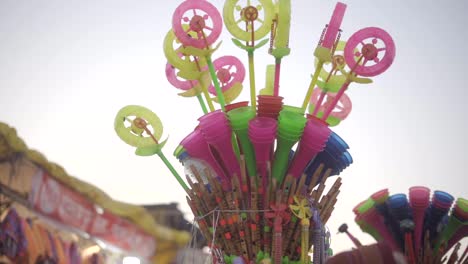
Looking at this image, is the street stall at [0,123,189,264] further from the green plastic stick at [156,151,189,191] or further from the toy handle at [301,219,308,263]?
the green plastic stick at [156,151,189,191]

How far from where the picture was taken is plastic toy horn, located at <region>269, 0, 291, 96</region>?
7.47 metres

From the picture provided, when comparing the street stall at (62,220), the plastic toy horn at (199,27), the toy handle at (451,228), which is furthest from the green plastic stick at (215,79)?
the street stall at (62,220)

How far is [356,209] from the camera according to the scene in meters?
7.82

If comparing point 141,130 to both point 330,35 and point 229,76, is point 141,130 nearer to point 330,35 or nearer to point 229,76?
point 229,76

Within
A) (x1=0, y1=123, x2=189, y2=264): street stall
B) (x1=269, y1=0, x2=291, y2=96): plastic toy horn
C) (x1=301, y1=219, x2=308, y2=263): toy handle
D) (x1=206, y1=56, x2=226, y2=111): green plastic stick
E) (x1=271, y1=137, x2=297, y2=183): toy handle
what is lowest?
→ (x1=0, y1=123, x2=189, y2=264): street stall

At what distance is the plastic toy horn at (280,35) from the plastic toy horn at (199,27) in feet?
2.11

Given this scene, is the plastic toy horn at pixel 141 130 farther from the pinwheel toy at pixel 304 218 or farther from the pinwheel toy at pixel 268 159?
the pinwheel toy at pixel 304 218

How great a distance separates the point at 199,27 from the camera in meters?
7.61

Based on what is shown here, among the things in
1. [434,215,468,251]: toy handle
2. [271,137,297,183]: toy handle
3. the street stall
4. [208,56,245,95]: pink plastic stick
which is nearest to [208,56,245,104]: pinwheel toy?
[208,56,245,95]: pink plastic stick

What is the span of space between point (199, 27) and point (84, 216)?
408 cm

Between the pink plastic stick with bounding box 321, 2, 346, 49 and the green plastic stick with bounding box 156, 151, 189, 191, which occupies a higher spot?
the pink plastic stick with bounding box 321, 2, 346, 49

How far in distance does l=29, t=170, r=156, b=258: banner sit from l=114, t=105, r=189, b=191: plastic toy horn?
4.07m

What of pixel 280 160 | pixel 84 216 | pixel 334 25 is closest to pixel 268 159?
pixel 280 160

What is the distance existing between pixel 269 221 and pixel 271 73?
2.31m
